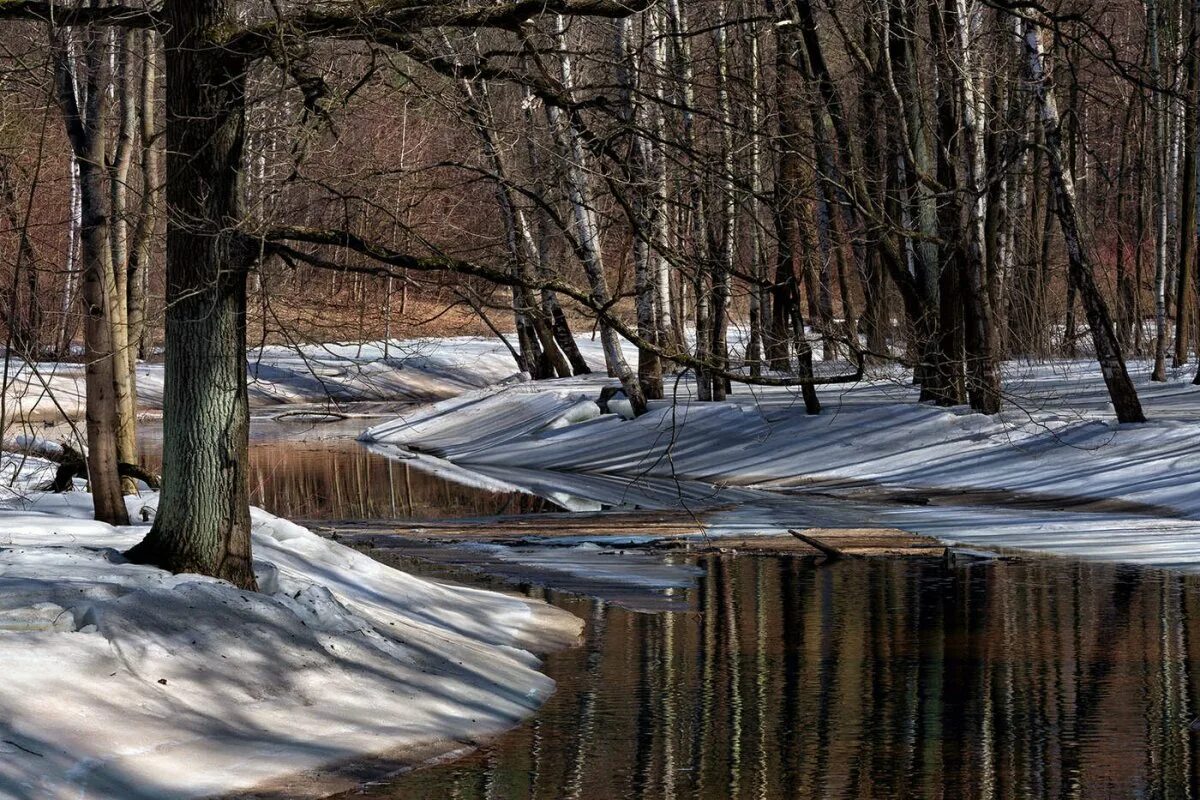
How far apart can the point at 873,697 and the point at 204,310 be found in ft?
15.5

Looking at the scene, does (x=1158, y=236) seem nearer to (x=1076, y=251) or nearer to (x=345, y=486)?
(x=1076, y=251)

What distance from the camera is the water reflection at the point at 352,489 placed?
20.5 meters

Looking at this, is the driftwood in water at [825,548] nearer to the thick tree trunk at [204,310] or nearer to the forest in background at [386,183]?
the forest in background at [386,183]

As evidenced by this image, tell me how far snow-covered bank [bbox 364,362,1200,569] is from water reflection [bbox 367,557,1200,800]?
1830 millimetres

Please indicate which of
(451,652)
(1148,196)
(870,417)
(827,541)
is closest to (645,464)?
(870,417)

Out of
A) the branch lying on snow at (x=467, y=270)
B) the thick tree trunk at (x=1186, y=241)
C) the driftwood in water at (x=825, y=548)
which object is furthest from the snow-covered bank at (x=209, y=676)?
the thick tree trunk at (x=1186, y=241)

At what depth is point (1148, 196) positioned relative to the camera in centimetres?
3731

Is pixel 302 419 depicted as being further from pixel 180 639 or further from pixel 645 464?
pixel 180 639

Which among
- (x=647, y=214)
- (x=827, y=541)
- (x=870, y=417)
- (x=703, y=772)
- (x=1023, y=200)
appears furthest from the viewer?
(x=1023, y=200)

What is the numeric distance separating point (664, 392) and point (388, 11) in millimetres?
21051

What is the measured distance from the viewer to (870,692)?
975 centimetres

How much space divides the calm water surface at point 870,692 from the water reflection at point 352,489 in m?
5.91

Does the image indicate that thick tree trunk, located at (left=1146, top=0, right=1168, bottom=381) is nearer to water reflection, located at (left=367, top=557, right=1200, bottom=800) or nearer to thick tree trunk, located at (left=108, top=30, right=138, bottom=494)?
water reflection, located at (left=367, top=557, right=1200, bottom=800)

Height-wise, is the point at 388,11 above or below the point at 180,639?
above
